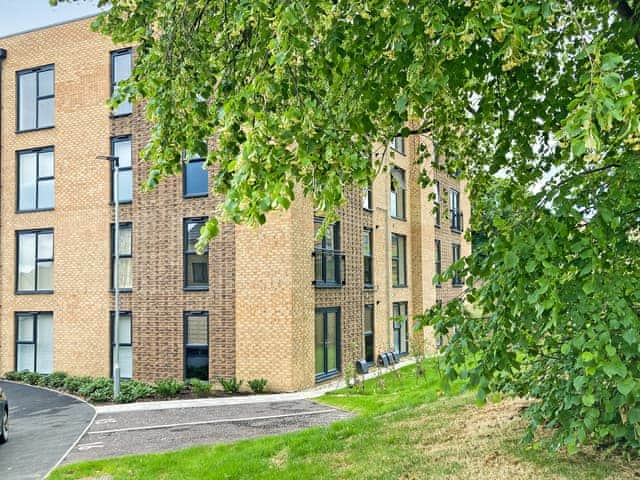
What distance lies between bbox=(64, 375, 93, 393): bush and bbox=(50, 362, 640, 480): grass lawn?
866 cm

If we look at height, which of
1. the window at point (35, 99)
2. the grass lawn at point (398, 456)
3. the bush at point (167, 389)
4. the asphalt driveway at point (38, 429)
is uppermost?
the window at point (35, 99)

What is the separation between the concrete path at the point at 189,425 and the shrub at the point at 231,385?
63.7 inches

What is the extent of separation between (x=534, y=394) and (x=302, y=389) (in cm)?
1123

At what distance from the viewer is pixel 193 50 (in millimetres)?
5535

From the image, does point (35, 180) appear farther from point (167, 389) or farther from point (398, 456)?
point (398, 456)

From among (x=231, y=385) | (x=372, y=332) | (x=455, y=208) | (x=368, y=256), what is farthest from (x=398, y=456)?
(x=455, y=208)

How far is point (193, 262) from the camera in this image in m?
17.1

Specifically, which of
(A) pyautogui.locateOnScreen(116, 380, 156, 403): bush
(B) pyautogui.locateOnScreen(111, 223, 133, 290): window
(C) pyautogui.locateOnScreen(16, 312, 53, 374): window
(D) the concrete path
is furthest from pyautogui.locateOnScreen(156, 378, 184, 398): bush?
(C) pyautogui.locateOnScreen(16, 312, 53, 374): window

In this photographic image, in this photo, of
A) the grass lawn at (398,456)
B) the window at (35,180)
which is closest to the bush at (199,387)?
the grass lawn at (398,456)

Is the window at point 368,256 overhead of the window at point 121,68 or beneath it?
beneath

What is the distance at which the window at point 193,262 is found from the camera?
55.6 ft

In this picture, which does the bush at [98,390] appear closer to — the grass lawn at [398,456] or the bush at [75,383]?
the bush at [75,383]

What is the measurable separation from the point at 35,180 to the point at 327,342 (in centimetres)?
1053

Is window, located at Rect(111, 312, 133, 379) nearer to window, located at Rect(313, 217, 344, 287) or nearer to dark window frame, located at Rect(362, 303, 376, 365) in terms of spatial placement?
window, located at Rect(313, 217, 344, 287)
